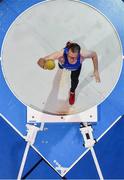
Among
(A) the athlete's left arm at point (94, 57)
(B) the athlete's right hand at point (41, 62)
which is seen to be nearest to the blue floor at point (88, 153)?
(A) the athlete's left arm at point (94, 57)

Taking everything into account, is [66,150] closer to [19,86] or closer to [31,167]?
[31,167]

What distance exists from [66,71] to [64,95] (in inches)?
6.9

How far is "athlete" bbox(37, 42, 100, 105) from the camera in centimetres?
390

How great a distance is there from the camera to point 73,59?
3900 mm

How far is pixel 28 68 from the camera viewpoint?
13.4ft

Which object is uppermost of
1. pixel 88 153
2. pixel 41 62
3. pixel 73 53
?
pixel 41 62

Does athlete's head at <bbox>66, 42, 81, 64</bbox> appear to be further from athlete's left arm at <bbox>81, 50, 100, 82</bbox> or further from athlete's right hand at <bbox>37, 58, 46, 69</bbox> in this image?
athlete's right hand at <bbox>37, 58, 46, 69</bbox>

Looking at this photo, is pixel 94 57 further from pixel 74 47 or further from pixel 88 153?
pixel 88 153

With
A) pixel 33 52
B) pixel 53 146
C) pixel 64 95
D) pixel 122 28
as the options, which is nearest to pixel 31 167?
pixel 53 146

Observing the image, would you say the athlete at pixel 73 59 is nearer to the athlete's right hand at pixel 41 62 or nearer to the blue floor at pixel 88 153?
the athlete's right hand at pixel 41 62

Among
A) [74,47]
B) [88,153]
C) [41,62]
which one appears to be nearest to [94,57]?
[74,47]

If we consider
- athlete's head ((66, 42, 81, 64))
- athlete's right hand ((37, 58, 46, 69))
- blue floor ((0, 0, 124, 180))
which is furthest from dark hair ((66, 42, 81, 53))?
blue floor ((0, 0, 124, 180))

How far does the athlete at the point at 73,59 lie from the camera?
3.90 meters

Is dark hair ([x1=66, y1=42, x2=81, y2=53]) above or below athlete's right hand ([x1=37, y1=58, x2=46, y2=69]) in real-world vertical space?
below
